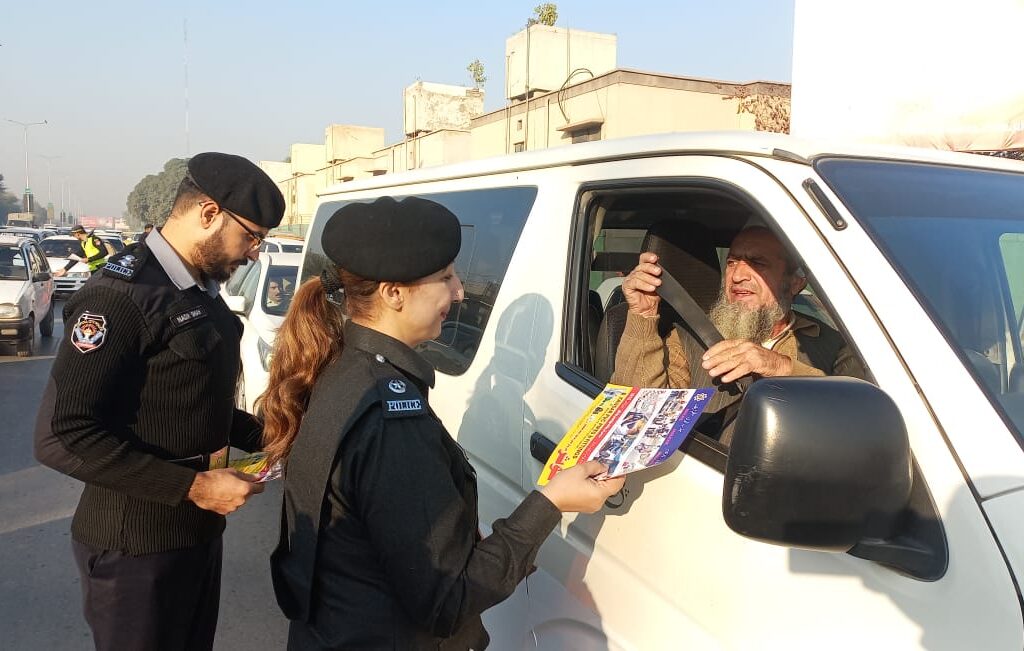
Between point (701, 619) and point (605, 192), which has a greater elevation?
point (605, 192)

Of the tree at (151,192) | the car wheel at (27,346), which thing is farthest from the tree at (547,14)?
the tree at (151,192)

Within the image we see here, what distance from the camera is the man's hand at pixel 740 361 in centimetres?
194

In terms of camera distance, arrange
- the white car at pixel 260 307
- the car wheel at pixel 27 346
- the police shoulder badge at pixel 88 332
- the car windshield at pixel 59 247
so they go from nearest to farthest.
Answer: the police shoulder badge at pixel 88 332 < the white car at pixel 260 307 < the car wheel at pixel 27 346 < the car windshield at pixel 59 247

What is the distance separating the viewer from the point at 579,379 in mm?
2094

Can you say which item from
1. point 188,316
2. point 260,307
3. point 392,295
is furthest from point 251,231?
point 260,307

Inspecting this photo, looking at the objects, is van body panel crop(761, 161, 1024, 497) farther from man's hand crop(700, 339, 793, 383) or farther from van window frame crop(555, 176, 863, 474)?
man's hand crop(700, 339, 793, 383)

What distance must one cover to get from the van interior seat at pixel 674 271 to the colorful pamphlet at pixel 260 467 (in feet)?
3.18

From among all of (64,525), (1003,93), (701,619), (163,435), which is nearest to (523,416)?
(701,619)

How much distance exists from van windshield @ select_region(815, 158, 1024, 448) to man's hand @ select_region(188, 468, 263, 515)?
1.62 m

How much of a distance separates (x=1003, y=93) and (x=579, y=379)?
8.00 ft

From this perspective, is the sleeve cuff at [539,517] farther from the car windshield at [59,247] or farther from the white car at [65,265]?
the car windshield at [59,247]

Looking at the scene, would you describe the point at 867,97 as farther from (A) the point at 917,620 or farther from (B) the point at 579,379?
(A) the point at 917,620

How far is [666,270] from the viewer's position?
259cm

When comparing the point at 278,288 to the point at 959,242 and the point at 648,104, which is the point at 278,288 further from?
the point at 648,104
